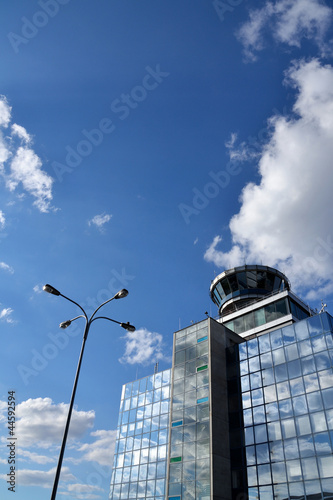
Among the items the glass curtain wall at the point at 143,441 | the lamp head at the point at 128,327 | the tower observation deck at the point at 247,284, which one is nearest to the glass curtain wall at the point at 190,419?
the glass curtain wall at the point at 143,441

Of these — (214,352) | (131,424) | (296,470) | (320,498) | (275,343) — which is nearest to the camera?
(320,498)

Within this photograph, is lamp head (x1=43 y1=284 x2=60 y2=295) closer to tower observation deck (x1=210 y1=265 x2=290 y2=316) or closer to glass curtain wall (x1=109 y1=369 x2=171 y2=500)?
glass curtain wall (x1=109 y1=369 x2=171 y2=500)

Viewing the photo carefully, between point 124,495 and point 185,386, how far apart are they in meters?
15.0

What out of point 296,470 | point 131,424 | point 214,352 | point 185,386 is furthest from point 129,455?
point 296,470

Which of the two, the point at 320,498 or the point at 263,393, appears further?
the point at 263,393

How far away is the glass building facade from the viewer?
29.2m

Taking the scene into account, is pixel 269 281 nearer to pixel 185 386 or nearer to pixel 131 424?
pixel 185 386

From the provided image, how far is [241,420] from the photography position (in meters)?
34.6

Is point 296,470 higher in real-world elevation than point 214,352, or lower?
lower

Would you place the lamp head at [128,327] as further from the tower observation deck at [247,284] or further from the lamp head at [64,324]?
the tower observation deck at [247,284]

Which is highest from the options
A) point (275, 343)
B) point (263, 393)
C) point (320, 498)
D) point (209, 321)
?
point (209, 321)

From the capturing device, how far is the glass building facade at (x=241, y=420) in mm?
29188

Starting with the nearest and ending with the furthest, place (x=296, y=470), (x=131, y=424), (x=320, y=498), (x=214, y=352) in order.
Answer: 1. (x=320, y=498)
2. (x=296, y=470)
3. (x=214, y=352)
4. (x=131, y=424)

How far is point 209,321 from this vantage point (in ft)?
132
